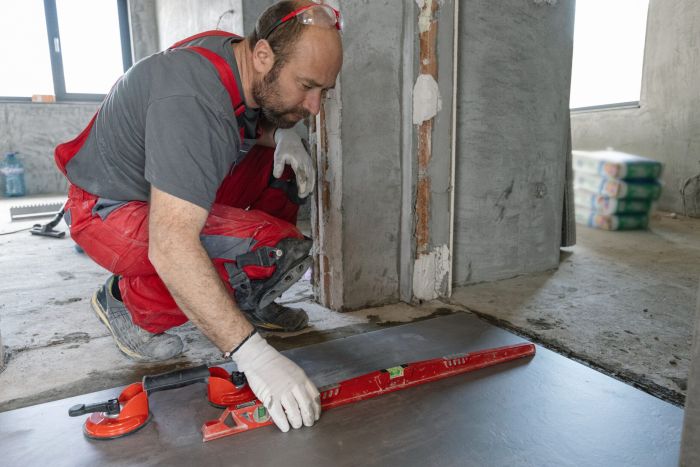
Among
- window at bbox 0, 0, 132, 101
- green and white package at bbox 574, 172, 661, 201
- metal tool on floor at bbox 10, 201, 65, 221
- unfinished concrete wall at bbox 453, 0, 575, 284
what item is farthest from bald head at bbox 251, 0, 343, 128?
window at bbox 0, 0, 132, 101

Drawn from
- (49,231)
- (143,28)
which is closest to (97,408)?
(49,231)

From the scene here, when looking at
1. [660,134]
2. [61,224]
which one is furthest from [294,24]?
[660,134]

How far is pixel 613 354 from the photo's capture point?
1.39 m

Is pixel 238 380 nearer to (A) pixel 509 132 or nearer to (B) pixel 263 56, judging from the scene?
(B) pixel 263 56

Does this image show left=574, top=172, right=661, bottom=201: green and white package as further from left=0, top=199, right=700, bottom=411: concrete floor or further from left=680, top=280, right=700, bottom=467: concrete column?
left=680, top=280, right=700, bottom=467: concrete column

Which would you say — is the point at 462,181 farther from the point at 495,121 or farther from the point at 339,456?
the point at 339,456

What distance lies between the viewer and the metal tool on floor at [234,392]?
989 mm

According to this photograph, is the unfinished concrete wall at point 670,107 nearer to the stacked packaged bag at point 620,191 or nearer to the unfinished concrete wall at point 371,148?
the stacked packaged bag at point 620,191

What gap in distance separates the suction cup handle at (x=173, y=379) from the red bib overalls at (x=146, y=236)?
0.39m

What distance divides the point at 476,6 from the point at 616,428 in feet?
4.96

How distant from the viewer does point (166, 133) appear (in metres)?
1.03

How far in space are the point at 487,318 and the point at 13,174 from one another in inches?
206

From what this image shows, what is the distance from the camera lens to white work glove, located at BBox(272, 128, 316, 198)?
60.7 inches

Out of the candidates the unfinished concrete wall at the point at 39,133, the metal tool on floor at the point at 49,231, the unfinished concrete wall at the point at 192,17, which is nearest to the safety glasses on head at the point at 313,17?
the unfinished concrete wall at the point at 192,17
